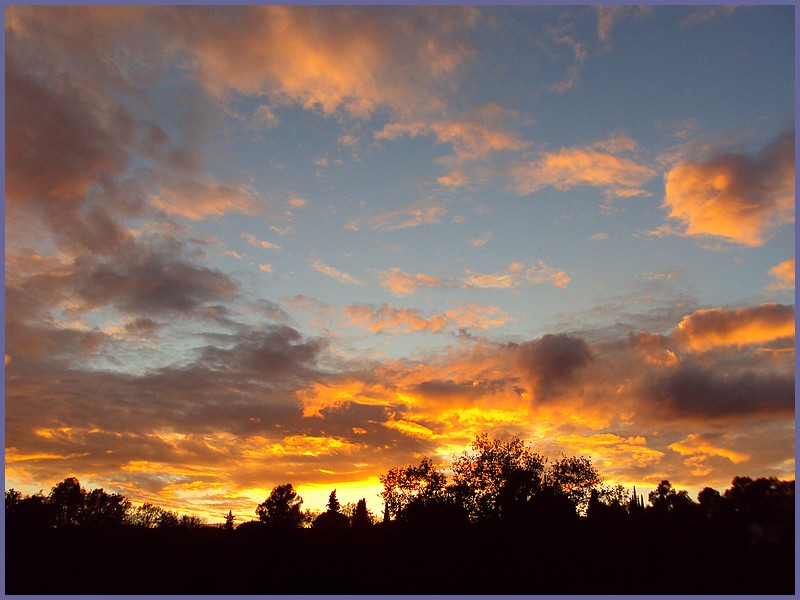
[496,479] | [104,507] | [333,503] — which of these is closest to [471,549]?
[496,479]

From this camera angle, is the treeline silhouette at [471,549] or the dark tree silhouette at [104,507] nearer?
the treeline silhouette at [471,549]

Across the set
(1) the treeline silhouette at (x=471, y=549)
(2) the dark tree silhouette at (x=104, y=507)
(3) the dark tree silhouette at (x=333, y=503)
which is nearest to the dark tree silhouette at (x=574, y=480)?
(1) the treeline silhouette at (x=471, y=549)

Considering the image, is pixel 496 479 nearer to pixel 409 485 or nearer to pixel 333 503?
pixel 409 485

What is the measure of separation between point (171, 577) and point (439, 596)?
2506 cm

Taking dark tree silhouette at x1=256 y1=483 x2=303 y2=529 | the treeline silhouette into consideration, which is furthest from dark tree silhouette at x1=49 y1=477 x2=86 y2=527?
the treeline silhouette

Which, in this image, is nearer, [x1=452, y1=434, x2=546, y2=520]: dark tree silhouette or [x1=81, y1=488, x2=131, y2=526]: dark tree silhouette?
[x1=452, y1=434, x2=546, y2=520]: dark tree silhouette

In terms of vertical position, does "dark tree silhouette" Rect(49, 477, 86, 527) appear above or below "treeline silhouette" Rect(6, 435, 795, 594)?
above

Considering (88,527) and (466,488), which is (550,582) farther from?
(88,527)

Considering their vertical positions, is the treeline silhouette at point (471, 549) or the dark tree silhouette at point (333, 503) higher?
the dark tree silhouette at point (333, 503)

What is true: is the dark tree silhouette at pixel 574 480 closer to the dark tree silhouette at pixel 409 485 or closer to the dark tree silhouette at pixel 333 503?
the dark tree silhouette at pixel 409 485

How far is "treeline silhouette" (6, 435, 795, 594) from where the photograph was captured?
48344 millimetres

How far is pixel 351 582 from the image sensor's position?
5222 cm

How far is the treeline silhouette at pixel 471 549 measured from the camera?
4834cm

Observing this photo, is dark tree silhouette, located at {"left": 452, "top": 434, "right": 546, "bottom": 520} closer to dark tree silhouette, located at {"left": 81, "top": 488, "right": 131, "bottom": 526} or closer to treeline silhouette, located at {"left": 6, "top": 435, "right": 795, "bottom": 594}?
treeline silhouette, located at {"left": 6, "top": 435, "right": 795, "bottom": 594}
